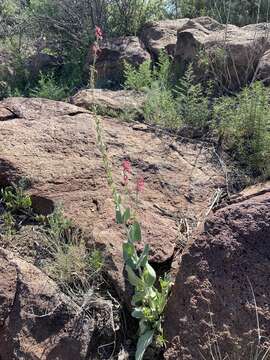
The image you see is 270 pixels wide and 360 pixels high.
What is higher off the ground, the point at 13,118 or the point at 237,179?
the point at 13,118

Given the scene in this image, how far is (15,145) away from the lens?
3.71 metres

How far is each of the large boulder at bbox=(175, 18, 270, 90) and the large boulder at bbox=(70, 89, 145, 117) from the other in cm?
75

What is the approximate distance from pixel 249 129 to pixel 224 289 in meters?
1.60

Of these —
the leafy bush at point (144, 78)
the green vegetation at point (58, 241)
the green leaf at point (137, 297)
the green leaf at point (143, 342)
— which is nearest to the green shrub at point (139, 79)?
the leafy bush at point (144, 78)

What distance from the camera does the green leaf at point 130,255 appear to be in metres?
2.65

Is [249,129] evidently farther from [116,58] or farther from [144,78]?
[116,58]

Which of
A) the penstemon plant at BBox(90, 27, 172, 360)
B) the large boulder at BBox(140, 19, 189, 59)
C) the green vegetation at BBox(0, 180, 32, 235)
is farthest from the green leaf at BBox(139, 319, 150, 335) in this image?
the large boulder at BBox(140, 19, 189, 59)

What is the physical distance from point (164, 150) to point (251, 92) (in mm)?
836

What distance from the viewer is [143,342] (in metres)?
2.58

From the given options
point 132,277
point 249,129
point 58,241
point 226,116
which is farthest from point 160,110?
point 132,277

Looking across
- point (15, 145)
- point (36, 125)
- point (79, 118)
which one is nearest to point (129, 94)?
point (79, 118)

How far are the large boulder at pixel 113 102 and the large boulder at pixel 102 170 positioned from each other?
184 millimetres

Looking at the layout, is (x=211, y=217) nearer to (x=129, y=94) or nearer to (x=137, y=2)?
(x=129, y=94)

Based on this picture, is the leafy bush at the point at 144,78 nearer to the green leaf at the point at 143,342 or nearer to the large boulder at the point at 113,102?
the large boulder at the point at 113,102
